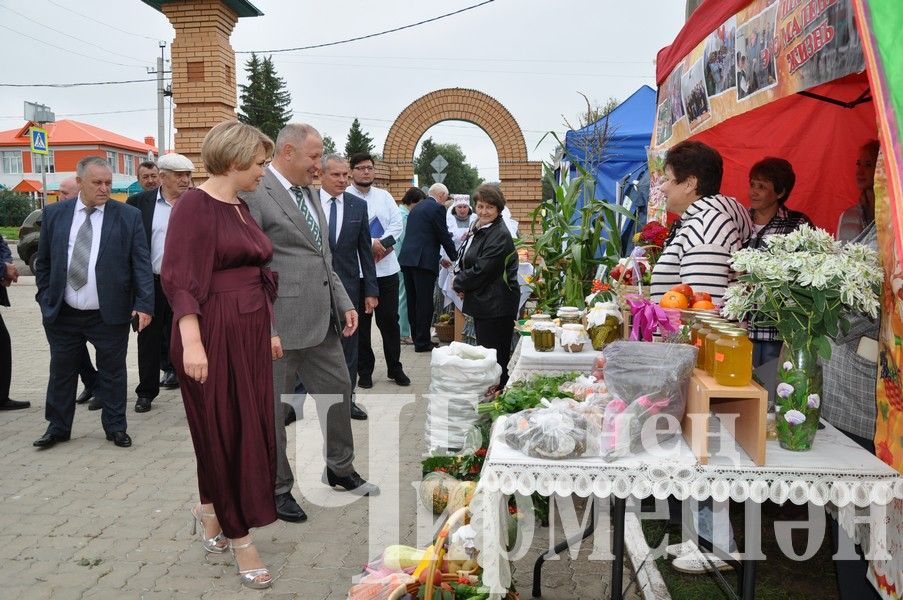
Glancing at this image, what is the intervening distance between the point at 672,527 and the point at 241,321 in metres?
2.49

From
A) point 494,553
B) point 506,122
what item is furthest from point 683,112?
point 506,122

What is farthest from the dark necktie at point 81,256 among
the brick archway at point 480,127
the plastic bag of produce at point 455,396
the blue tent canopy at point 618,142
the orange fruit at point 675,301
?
the brick archway at point 480,127

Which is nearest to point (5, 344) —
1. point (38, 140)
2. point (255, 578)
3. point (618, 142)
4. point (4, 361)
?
point (4, 361)

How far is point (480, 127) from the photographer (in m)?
14.9

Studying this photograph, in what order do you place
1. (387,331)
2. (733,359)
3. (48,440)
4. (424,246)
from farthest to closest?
(424,246) < (387,331) < (48,440) < (733,359)

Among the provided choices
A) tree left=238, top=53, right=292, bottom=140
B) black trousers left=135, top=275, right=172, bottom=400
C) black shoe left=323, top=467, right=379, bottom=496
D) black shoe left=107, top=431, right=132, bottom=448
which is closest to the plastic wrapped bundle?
black shoe left=323, top=467, right=379, bottom=496

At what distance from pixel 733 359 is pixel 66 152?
63904mm

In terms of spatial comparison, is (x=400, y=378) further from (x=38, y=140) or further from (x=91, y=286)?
(x=38, y=140)

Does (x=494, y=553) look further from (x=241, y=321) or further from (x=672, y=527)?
(x=672, y=527)

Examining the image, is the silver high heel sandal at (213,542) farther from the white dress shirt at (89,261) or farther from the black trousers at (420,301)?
the black trousers at (420,301)

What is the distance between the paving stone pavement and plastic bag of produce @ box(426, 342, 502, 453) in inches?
15.2

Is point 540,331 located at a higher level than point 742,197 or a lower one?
lower

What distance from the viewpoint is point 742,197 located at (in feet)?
21.2

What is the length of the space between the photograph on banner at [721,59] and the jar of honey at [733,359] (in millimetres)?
2065
